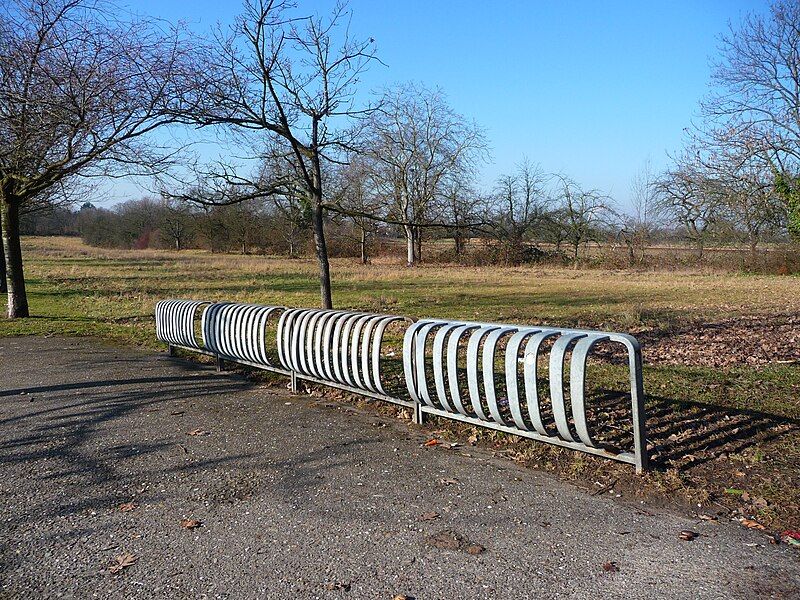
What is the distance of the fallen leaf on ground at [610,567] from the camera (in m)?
3.41

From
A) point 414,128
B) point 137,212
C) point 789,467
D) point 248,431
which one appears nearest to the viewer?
point 789,467

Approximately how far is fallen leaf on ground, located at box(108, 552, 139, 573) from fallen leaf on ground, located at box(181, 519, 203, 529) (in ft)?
1.31

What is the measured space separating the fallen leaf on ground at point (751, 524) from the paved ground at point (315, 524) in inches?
3.1

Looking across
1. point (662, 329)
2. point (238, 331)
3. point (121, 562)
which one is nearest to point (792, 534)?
point (121, 562)

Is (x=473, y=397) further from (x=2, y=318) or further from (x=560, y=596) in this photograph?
(x=2, y=318)

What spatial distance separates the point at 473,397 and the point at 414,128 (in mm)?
31775

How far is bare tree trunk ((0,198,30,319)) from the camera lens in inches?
551

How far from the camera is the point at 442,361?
20.9 ft

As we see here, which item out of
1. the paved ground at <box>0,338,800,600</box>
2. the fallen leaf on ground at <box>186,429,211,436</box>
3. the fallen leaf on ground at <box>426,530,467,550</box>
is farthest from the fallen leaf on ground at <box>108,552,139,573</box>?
the fallen leaf on ground at <box>186,429,211,436</box>

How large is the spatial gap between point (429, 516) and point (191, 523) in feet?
4.63

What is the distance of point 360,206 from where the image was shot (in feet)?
36.0

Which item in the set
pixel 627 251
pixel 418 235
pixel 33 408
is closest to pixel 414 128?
pixel 418 235

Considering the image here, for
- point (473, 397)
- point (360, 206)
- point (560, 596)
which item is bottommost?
point (560, 596)

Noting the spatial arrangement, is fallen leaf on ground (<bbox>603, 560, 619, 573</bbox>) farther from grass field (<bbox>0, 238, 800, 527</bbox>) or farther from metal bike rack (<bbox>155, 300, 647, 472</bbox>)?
metal bike rack (<bbox>155, 300, 647, 472</bbox>)
